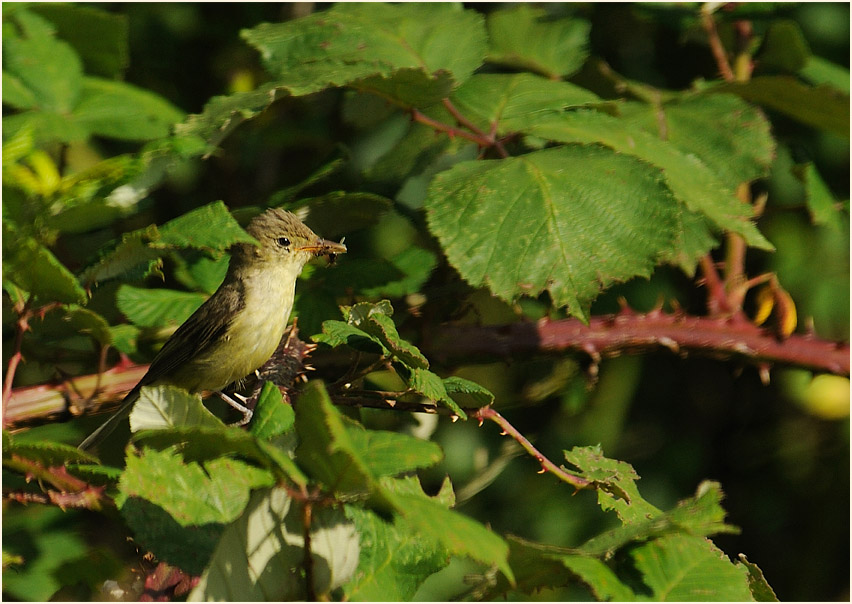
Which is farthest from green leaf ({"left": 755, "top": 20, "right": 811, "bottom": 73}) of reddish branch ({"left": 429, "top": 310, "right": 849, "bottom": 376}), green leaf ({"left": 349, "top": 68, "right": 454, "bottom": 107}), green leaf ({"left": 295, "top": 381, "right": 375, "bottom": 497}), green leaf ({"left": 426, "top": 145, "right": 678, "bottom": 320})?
green leaf ({"left": 295, "top": 381, "right": 375, "bottom": 497})

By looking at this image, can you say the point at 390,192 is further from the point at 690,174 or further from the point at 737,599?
the point at 737,599

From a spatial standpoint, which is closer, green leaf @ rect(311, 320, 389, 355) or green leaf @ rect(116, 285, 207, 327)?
green leaf @ rect(311, 320, 389, 355)

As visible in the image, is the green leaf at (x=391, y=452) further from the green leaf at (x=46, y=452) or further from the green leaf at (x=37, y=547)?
the green leaf at (x=37, y=547)

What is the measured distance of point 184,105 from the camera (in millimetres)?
4453

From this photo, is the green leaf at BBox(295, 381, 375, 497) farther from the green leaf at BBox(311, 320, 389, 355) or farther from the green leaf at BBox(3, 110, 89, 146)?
the green leaf at BBox(3, 110, 89, 146)

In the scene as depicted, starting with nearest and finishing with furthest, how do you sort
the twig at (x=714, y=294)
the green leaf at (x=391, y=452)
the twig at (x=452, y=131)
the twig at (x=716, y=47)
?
the green leaf at (x=391, y=452)
the twig at (x=452, y=131)
the twig at (x=714, y=294)
the twig at (x=716, y=47)

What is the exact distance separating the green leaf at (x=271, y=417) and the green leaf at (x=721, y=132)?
1.80 metres

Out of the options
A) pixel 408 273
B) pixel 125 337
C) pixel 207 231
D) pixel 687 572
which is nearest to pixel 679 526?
pixel 687 572

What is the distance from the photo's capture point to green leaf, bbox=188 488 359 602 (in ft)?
5.42

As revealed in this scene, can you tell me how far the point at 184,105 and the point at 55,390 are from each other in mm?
2290

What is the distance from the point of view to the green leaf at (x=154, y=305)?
8.52 ft

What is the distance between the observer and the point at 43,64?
10.5 ft

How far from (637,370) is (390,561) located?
2868 millimetres

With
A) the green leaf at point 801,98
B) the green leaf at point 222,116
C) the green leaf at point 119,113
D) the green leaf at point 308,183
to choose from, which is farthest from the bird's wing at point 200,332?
the green leaf at point 801,98
